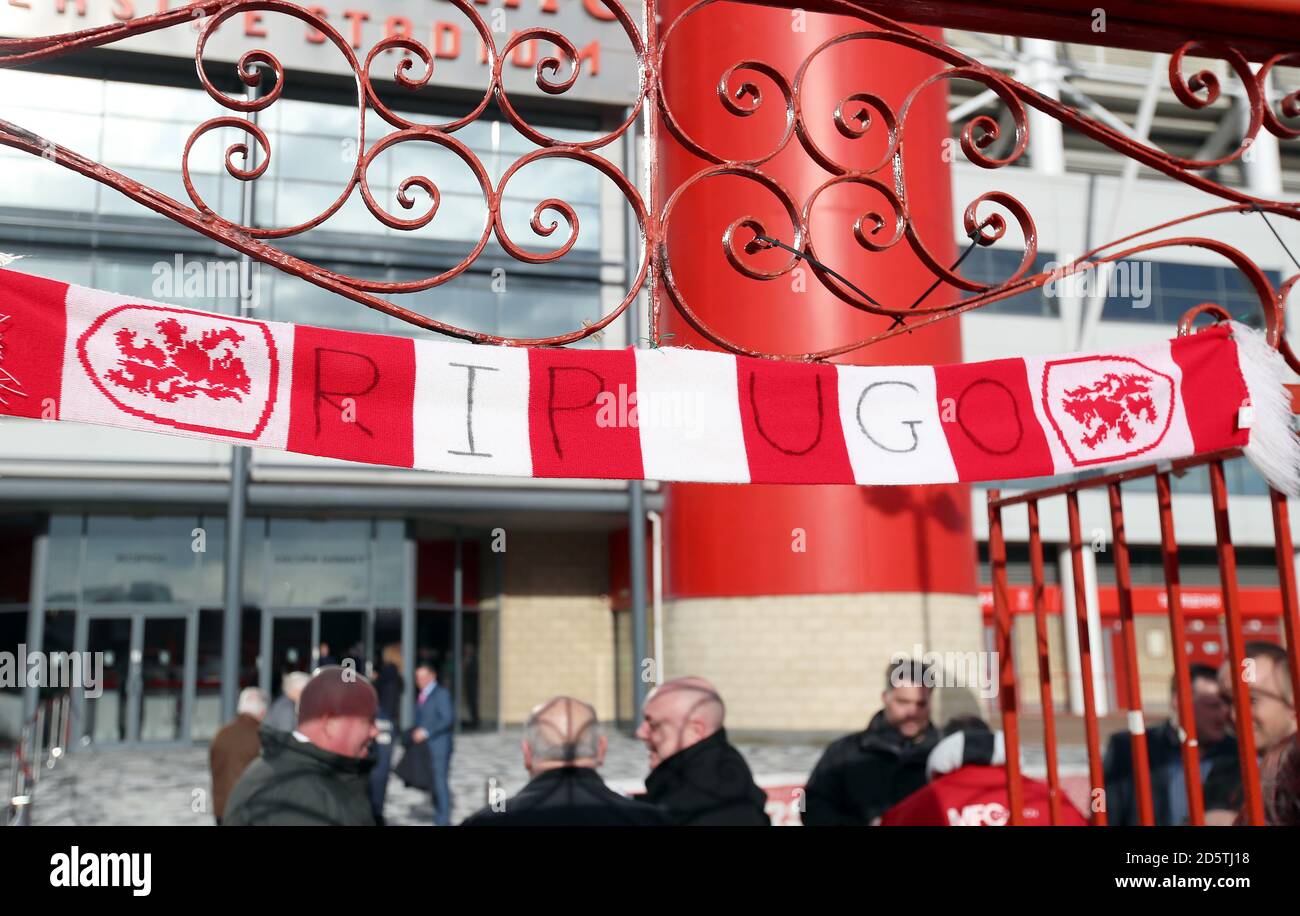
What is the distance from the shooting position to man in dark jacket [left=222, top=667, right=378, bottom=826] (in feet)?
9.52

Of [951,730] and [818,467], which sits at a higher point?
[818,467]

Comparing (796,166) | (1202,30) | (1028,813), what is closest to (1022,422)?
(1202,30)

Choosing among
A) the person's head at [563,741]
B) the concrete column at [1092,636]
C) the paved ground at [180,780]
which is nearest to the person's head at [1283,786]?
the person's head at [563,741]

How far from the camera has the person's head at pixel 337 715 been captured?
120 inches

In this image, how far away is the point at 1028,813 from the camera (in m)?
3.66

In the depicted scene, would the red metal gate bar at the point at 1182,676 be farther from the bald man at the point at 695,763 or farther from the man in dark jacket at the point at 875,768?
the man in dark jacket at the point at 875,768

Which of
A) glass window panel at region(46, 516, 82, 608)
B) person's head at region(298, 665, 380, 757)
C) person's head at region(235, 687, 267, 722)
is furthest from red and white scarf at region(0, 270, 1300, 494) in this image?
glass window panel at region(46, 516, 82, 608)

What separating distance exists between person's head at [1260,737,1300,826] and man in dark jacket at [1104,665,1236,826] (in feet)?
5.20

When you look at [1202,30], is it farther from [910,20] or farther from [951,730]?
[951,730]

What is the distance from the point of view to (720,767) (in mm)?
3406

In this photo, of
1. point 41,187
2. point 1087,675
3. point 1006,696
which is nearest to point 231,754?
point 1006,696

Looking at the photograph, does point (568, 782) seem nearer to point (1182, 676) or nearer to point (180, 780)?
point (1182, 676)

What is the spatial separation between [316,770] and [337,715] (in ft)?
0.51
